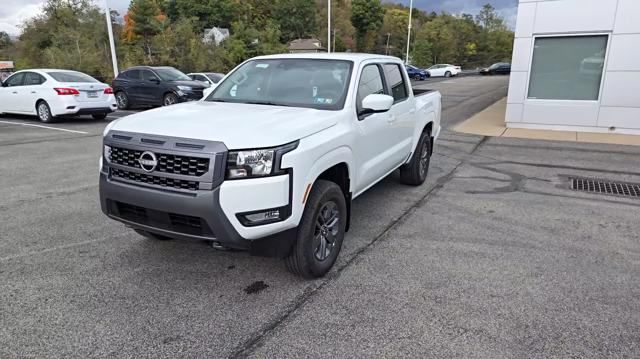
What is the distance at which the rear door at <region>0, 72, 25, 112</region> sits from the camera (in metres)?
12.6

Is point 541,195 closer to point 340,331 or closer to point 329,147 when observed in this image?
point 329,147

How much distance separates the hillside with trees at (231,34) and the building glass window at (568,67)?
25.5 m

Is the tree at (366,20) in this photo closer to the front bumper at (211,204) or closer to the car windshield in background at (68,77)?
the car windshield in background at (68,77)

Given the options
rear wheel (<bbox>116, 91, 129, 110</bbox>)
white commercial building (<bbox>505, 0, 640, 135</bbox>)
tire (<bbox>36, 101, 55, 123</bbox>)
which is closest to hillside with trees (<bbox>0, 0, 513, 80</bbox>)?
rear wheel (<bbox>116, 91, 129, 110</bbox>)

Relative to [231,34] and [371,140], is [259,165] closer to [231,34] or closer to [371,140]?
[371,140]

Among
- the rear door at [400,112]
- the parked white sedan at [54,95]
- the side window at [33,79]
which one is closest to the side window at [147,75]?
the parked white sedan at [54,95]

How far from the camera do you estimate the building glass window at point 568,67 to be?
Answer: 34.8ft

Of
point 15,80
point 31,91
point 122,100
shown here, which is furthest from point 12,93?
point 122,100

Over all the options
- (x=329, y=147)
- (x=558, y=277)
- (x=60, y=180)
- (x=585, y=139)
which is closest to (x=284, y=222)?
(x=329, y=147)

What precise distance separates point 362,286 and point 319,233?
1.75 ft

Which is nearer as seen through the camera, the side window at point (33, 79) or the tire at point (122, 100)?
the side window at point (33, 79)

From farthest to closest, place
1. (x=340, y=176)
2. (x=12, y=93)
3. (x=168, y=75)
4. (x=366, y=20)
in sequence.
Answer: (x=366, y=20)
(x=168, y=75)
(x=12, y=93)
(x=340, y=176)

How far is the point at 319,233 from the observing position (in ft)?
11.5

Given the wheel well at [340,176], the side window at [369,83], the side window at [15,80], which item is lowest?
the wheel well at [340,176]
